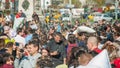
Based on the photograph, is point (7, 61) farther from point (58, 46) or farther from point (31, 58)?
point (58, 46)

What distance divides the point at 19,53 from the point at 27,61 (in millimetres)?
1136

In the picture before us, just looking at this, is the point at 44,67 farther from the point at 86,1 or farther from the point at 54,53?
the point at 86,1

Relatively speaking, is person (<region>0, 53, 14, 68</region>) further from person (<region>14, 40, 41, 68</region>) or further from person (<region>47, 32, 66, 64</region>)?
person (<region>47, 32, 66, 64</region>)

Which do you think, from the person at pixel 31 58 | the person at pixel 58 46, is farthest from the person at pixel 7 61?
the person at pixel 58 46

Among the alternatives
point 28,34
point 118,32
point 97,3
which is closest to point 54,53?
point 118,32

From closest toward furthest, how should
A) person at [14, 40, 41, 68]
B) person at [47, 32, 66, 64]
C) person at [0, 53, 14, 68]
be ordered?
person at [0, 53, 14, 68] → person at [14, 40, 41, 68] → person at [47, 32, 66, 64]

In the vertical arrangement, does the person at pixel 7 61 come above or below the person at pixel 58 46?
above

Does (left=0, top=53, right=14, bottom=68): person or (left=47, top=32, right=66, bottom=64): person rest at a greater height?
(left=0, top=53, right=14, bottom=68): person

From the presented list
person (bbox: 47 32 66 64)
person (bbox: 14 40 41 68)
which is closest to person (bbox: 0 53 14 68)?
person (bbox: 14 40 41 68)

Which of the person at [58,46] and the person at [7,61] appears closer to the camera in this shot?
the person at [7,61]

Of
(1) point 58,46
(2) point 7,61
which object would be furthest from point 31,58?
(1) point 58,46

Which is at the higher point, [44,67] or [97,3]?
[44,67]

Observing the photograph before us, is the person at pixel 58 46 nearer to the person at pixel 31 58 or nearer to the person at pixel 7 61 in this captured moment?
the person at pixel 31 58

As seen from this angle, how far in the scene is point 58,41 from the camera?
12.3 meters
